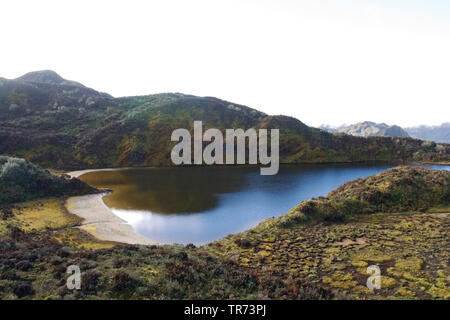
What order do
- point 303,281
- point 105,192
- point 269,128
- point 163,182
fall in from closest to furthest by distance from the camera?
point 303,281, point 105,192, point 163,182, point 269,128

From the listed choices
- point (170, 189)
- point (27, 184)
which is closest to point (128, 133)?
point (170, 189)

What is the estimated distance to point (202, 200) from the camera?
3769 centimetres

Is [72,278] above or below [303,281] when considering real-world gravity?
above

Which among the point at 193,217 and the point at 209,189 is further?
the point at 209,189

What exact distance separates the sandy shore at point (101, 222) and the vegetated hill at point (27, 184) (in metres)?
3.25

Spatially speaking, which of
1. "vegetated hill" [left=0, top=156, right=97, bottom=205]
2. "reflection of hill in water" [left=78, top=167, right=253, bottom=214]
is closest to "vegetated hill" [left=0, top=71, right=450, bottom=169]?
"reflection of hill in water" [left=78, top=167, right=253, bottom=214]

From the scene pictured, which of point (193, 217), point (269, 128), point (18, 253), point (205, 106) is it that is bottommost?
point (193, 217)

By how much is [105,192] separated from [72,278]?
3508cm

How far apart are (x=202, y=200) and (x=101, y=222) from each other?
13.7 meters

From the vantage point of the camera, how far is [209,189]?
4578 centimetres

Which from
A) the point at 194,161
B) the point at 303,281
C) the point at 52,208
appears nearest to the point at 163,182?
the point at 52,208

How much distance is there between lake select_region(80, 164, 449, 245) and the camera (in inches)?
1048
